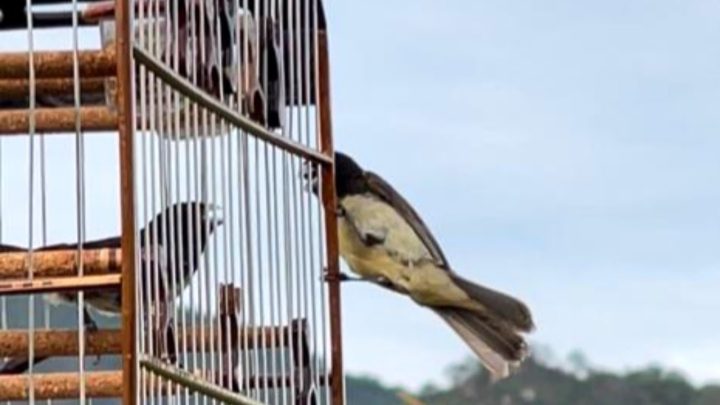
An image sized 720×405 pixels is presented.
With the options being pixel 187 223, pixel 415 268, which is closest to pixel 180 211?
A: pixel 187 223

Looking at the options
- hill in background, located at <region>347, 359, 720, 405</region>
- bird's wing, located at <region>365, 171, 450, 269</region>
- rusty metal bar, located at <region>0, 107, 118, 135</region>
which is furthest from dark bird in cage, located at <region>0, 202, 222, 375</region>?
hill in background, located at <region>347, 359, 720, 405</region>

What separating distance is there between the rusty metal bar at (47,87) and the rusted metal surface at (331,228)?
0.33 m

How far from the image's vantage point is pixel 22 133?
341 cm

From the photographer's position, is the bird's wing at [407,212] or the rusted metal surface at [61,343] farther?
the bird's wing at [407,212]

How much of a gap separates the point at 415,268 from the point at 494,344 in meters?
0.36

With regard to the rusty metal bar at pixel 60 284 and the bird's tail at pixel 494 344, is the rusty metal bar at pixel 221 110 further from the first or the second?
the bird's tail at pixel 494 344

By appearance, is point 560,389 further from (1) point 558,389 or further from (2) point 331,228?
(2) point 331,228

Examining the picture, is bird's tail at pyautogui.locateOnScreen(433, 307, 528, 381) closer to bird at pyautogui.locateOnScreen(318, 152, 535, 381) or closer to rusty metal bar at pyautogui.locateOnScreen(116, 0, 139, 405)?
bird at pyautogui.locateOnScreen(318, 152, 535, 381)

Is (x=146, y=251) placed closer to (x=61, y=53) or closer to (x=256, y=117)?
(x=61, y=53)

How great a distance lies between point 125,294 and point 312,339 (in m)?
0.92

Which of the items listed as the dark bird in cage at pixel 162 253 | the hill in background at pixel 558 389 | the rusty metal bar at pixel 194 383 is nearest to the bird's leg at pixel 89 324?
the dark bird in cage at pixel 162 253

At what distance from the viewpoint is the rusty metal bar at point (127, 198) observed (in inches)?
98.4

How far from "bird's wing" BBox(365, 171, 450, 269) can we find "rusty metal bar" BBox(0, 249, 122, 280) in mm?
1440

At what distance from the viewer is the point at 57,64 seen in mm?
2891
